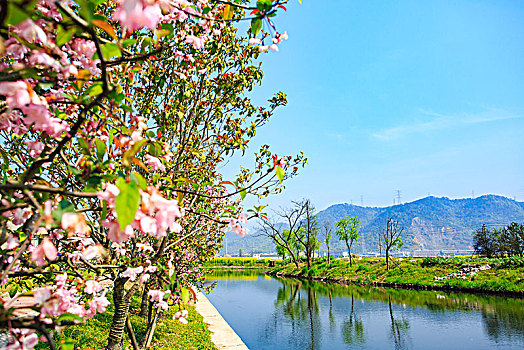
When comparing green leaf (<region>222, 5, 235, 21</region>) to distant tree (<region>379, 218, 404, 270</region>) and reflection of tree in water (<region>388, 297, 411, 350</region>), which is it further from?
distant tree (<region>379, 218, 404, 270</region>)

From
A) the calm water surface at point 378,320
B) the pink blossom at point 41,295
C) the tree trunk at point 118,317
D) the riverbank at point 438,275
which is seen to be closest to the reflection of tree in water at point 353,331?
the calm water surface at point 378,320

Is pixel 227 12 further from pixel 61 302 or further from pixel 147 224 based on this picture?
pixel 61 302

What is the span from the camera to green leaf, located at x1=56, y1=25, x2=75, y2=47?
1062 millimetres

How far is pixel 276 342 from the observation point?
10.0 metres

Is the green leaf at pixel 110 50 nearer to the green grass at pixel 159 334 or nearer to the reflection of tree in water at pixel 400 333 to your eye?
the green grass at pixel 159 334

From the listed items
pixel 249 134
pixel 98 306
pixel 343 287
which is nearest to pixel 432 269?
pixel 343 287

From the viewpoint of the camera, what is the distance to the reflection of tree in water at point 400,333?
963 centimetres

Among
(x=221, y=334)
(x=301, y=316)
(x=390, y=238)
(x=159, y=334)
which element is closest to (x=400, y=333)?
(x=301, y=316)

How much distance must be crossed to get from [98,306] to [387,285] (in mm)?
23084

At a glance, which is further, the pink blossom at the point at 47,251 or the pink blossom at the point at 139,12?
the pink blossom at the point at 47,251

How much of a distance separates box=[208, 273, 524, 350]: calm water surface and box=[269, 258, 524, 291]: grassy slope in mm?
1599

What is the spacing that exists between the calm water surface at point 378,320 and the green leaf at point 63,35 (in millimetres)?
10201

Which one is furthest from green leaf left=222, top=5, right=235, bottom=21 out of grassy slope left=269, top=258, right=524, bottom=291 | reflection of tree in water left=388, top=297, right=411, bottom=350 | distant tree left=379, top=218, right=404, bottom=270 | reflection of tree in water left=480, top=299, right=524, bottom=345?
distant tree left=379, top=218, right=404, bottom=270

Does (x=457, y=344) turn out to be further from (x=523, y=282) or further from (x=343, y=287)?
(x=343, y=287)
